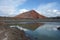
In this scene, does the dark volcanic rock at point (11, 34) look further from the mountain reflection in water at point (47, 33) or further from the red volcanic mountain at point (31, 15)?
the red volcanic mountain at point (31, 15)

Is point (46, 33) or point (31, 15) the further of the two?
point (46, 33)

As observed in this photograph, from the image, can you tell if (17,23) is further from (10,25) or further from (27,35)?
(27,35)

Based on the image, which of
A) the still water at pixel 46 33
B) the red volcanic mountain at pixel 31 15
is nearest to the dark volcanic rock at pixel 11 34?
the still water at pixel 46 33

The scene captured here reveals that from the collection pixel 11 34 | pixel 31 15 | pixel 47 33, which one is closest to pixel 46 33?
pixel 47 33

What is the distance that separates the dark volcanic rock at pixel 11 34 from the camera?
471 centimetres

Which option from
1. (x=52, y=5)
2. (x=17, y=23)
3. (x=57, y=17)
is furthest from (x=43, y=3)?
(x=17, y=23)

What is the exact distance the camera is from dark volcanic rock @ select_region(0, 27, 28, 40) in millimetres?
4707

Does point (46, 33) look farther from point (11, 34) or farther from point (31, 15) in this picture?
point (11, 34)

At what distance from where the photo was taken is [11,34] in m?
4.91

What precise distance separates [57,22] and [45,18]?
0.56 meters

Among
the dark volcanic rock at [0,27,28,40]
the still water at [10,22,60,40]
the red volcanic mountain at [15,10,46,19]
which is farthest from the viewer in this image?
the still water at [10,22,60,40]

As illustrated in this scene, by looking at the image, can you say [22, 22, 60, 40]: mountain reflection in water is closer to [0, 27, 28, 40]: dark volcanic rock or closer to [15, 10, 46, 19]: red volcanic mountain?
[0, 27, 28, 40]: dark volcanic rock

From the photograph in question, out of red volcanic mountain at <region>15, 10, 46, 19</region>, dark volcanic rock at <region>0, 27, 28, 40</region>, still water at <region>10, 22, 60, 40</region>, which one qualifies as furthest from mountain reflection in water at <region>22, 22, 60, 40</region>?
red volcanic mountain at <region>15, 10, 46, 19</region>

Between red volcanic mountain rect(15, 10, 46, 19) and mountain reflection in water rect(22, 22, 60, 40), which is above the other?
red volcanic mountain rect(15, 10, 46, 19)
